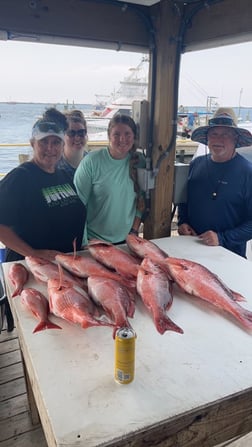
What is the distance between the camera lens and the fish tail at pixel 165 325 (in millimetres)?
1066

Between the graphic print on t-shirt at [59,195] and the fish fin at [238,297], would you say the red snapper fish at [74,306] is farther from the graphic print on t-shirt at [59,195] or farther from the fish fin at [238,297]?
the graphic print on t-shirt at [59,195]

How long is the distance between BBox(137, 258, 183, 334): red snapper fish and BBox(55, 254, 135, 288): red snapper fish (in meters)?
0.09

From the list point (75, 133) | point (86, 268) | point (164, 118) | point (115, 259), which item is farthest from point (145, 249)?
point (75, 133)

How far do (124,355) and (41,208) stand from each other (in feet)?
3.70

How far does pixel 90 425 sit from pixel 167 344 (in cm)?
38

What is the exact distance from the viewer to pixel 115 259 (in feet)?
4.95

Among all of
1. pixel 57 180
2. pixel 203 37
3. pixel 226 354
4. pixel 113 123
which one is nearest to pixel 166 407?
pixel 226 354

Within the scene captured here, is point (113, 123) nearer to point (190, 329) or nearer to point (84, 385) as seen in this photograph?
point (190, 329)

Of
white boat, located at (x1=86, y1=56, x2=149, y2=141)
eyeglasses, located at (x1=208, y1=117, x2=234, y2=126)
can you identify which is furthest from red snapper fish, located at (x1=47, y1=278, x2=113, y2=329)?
white boat, located at (x1=86, y1=56, x2=149, y2=141)

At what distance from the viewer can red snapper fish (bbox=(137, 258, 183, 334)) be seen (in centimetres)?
109

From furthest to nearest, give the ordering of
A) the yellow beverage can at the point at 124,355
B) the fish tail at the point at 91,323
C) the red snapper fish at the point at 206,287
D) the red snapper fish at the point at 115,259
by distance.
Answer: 1. the red snapper fish at the point at 115,259
2. the red snapper fish at the point at 206,287
3. the fish tail at the point at 91,323
4. the yellow beverage can at the point at 124,355

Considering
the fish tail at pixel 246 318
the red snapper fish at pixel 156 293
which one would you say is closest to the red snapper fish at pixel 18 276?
the red snapper fish at pixel 156 293

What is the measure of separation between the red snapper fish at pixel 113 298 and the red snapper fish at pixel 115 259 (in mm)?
165

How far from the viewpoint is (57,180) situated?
188cm
